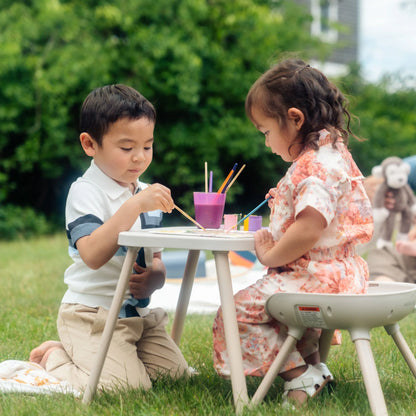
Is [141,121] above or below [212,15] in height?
below

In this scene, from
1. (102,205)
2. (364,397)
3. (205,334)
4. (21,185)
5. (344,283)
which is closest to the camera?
(344,283)

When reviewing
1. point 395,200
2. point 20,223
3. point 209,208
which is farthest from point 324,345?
point 20,223

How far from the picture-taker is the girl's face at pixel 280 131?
2.05 metres

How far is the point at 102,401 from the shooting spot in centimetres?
208

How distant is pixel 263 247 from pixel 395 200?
3.23 metres

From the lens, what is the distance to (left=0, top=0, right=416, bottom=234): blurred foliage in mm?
8523

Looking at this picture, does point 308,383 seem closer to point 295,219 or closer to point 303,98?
point 295,219

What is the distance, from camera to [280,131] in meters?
2.06

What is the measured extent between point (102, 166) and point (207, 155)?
7.17 meters

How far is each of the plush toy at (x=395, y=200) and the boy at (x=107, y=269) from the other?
2834 mm

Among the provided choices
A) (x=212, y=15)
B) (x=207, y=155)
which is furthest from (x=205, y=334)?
(x=212, y=15)

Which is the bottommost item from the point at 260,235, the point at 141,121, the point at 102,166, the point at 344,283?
the point at 344,283

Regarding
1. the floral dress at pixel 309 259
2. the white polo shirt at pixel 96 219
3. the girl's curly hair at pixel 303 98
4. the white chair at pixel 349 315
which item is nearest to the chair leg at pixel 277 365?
the white chair at pixel 349 315

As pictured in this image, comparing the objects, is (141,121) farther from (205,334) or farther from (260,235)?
(205,334)
